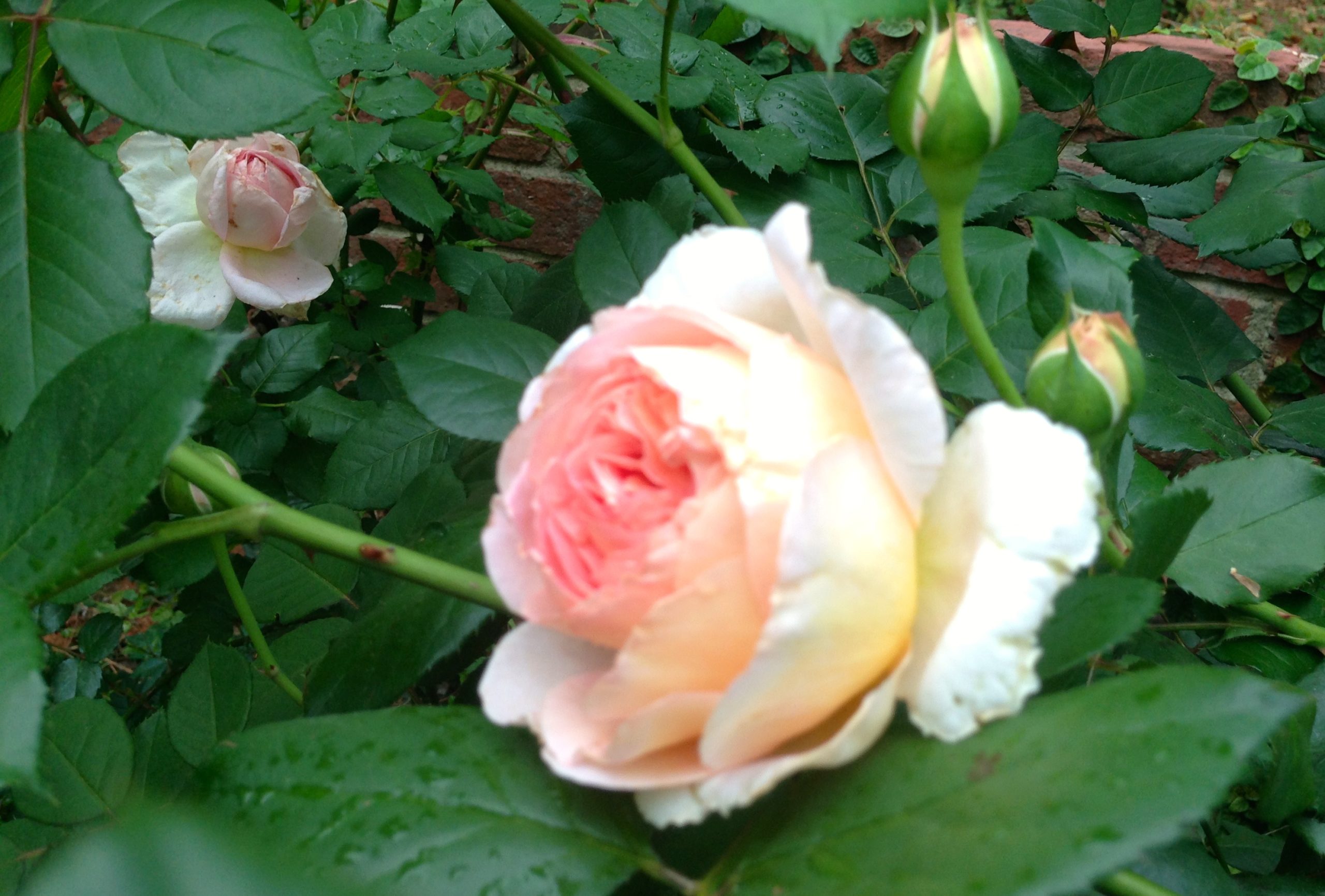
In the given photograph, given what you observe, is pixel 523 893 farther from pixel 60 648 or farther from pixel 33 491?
pixel 60 648

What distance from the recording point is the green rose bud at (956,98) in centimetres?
35

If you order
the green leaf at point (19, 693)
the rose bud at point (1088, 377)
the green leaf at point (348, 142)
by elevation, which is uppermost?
the rose bud at point (1088, 377)

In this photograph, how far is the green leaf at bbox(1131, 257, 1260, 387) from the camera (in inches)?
31.4

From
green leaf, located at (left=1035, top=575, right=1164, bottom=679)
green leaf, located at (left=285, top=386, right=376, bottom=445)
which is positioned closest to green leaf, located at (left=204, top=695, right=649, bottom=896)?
green leaf, located at (left=1035, top=575, right=1164, bottom=679)

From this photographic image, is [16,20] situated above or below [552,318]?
above

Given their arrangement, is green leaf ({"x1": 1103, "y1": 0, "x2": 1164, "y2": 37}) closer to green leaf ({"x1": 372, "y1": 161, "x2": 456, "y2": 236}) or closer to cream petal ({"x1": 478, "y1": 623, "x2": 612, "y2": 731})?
green leaf ({"x1": 372, "y1": 161, "x2": 456, "y2": 236})

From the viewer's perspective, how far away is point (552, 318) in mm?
656

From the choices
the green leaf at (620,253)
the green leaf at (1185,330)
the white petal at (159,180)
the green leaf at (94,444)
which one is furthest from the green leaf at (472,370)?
the green leaf at (1185,330)

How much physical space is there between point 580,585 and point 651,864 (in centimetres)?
9

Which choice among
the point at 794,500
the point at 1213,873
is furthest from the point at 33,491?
the point at 1213,873

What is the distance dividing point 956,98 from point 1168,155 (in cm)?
56

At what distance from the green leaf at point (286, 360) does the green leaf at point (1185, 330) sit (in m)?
0.71

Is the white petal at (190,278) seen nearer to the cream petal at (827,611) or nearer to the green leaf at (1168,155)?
the cream petal at (827,611)

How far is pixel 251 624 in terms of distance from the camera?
0.58 meters
